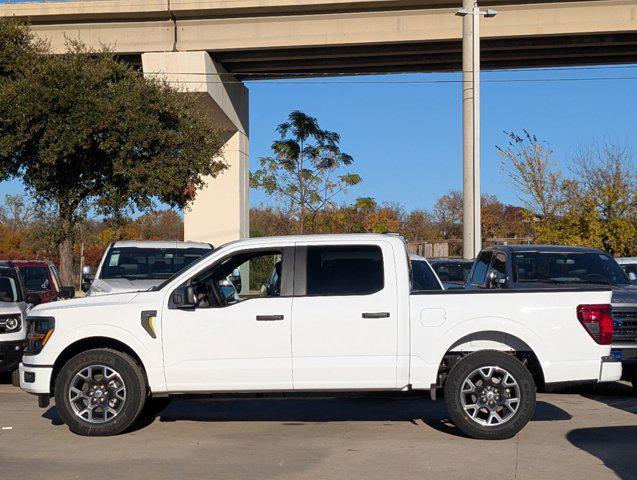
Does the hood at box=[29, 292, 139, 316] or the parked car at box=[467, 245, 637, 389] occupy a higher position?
the parked car at box=[467, 245, 637, 389]

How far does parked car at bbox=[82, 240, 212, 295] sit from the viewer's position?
50.8ft

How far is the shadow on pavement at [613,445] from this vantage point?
7.78m

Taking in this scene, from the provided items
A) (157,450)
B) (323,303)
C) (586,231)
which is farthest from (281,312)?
(586,231)

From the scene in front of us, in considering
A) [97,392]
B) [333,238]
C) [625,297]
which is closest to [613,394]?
[625,297]

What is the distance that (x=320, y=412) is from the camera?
10.8 meters

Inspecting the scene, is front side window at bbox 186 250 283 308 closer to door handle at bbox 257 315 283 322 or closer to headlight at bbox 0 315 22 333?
door handle at bbox 257 315 283 322

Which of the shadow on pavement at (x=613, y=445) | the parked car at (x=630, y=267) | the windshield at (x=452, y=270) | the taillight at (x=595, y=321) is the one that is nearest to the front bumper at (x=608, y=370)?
the taillight at (x=595, y=321)

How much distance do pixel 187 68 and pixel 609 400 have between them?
22764 mm

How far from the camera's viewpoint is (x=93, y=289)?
14594 mm

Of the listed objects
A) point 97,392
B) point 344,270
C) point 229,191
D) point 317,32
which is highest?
point 317,32

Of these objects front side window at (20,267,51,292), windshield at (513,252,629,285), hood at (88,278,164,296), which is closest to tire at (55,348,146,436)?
hood at (88,278,164,296)

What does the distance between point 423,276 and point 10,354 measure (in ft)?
→ 20.7

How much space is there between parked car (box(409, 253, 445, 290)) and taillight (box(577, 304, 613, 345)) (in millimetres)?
5349

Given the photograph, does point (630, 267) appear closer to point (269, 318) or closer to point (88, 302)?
point (269, 318)
